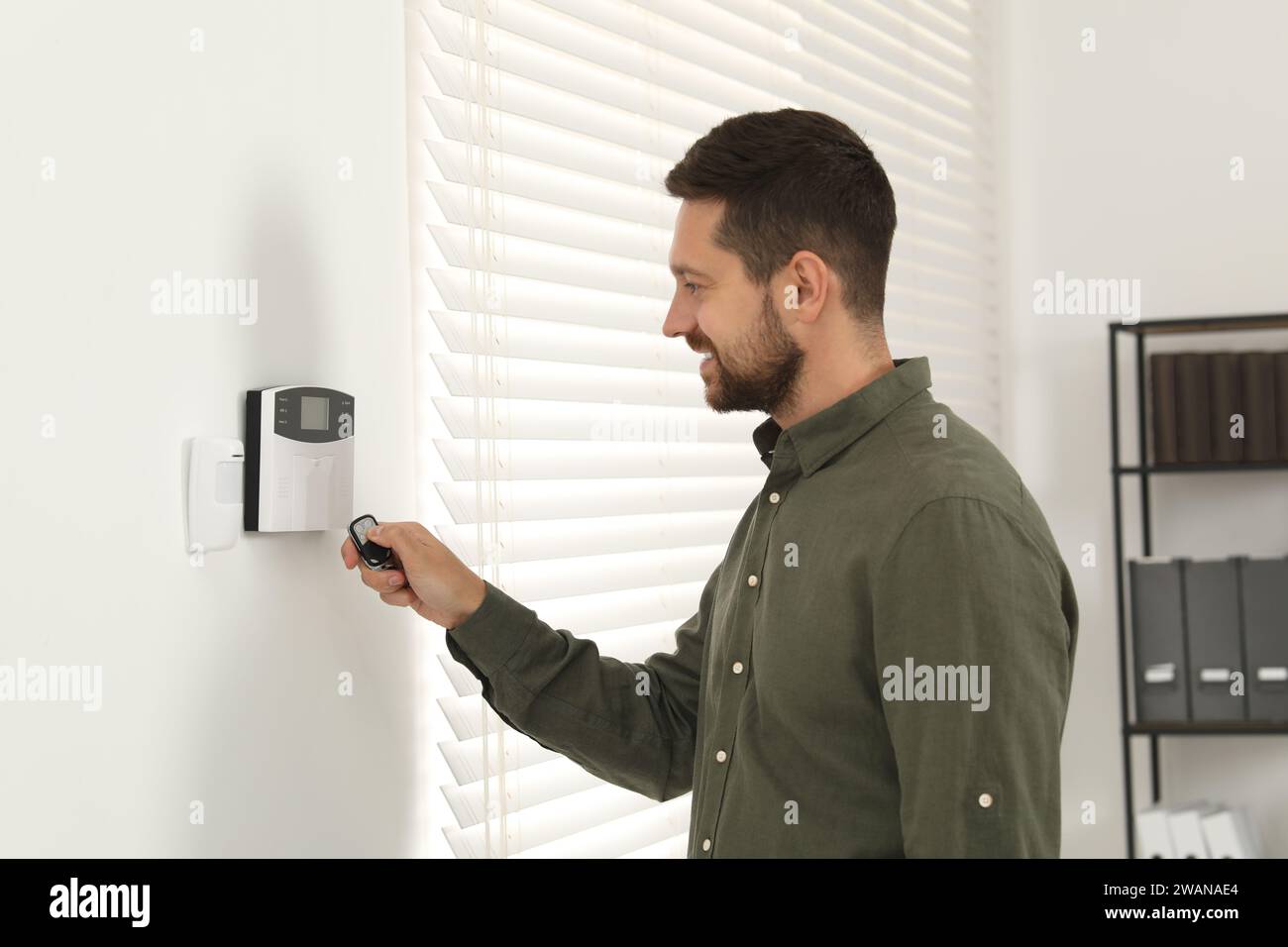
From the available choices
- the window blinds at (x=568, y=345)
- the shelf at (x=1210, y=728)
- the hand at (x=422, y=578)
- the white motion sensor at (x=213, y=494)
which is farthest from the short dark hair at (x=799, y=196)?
the shelf at (x=1210, y=728)

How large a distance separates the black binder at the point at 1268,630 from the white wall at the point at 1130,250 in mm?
287

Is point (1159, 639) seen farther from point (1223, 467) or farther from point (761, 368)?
point (761, 368)

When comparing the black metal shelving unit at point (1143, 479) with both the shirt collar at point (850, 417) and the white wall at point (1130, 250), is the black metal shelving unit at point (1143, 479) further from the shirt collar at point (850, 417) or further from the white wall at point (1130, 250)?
the shirt collar at point (850, 417)

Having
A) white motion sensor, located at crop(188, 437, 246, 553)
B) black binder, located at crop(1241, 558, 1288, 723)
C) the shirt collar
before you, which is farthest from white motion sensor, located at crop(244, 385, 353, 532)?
black binder, located at crop(1241, 558, 1288, 723)

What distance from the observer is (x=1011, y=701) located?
1005mm

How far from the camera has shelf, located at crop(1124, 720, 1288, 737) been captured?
7.86ft

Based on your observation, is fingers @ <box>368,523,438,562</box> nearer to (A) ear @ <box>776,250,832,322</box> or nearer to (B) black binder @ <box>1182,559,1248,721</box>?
(A) ear @ <box>776,250,832,322</box>

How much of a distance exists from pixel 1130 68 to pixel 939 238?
70 cm

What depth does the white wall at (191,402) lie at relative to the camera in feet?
2.90

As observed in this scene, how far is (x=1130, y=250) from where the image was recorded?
2783 mm

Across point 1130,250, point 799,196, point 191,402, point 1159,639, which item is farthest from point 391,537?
point 1130,250

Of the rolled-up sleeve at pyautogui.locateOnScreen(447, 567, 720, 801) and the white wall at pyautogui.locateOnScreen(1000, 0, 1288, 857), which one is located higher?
the white wall at pyautogui.locateOnScreen(1000, 0, 1288, 857)
